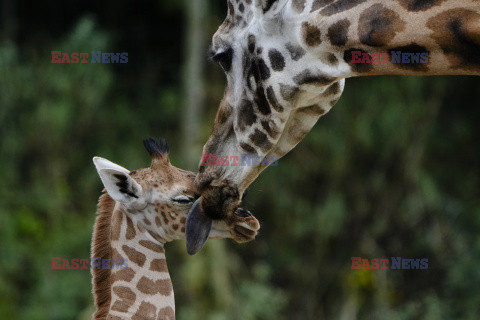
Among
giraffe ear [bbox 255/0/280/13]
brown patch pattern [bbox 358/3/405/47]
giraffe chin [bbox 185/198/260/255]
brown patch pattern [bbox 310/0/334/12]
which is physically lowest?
giraffe chin [bbox 185/198/260/255]

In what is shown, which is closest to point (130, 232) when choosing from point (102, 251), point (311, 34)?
point (102, 251)

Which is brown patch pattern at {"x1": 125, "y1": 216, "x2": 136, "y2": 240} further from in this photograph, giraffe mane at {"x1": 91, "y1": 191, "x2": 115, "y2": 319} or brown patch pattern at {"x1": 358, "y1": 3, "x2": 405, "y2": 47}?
brown patch pattern at {"x1": 358, "y1": 3, "x2": 405, "y2": 47}

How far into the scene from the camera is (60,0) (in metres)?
10.6

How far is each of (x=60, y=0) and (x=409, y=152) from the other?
17.4 feet

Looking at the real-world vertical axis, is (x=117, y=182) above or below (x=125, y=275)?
above

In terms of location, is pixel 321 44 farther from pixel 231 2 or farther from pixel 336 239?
pixel 336 239

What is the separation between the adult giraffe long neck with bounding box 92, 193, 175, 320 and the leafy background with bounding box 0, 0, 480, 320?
496 cm

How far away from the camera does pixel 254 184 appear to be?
30.5 ft

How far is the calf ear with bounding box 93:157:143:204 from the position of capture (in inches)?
138

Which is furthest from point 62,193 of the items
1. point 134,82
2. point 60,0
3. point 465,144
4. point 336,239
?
point 465,144

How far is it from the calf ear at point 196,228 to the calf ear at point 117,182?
408 mm

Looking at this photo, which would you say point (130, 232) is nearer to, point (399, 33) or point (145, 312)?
point (145, 312)

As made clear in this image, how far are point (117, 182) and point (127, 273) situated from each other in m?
0.45

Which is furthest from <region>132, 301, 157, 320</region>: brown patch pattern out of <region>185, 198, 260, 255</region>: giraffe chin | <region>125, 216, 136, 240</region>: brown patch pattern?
<region>185, 198, 260, 255</region>: giraffe chin
